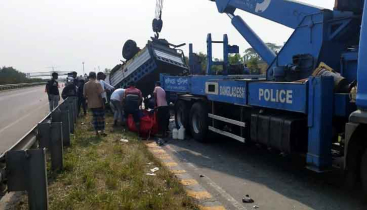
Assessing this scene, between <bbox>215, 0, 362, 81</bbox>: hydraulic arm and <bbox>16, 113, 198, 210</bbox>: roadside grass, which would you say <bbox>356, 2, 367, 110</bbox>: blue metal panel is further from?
<bbox>16, 113, 198, 210</bbox>: roadside grass

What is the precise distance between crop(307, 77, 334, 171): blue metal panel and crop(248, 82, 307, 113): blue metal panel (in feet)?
0.57

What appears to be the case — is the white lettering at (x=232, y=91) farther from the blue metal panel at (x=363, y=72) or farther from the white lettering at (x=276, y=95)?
the blue metal panel at (x=363, y=72)

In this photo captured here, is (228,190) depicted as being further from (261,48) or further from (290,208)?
(261,48)

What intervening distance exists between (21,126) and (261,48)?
787 centimetres

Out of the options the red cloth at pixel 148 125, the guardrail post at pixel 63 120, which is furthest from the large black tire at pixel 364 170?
the red cloth at pixel 148 125

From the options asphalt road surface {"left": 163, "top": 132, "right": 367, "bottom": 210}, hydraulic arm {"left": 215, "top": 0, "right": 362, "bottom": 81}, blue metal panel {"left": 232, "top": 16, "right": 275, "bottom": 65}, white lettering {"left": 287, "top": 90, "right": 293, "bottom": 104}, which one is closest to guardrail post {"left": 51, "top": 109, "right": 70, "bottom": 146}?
asphalt road surface {"left": 163, "top": 132, "right": 367, "bottom": 210}

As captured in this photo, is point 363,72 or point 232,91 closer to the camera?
point 363,72

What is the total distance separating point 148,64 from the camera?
12.6 meters

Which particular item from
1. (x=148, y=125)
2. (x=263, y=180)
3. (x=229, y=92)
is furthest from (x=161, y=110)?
(x=263, y=180)

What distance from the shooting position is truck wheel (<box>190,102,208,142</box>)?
8.59 m

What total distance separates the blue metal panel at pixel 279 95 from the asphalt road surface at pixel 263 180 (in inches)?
46.3

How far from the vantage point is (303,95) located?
16.1 ft

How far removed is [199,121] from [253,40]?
2465mm

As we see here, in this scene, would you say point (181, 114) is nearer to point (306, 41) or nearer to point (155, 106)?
point (155, 106)
